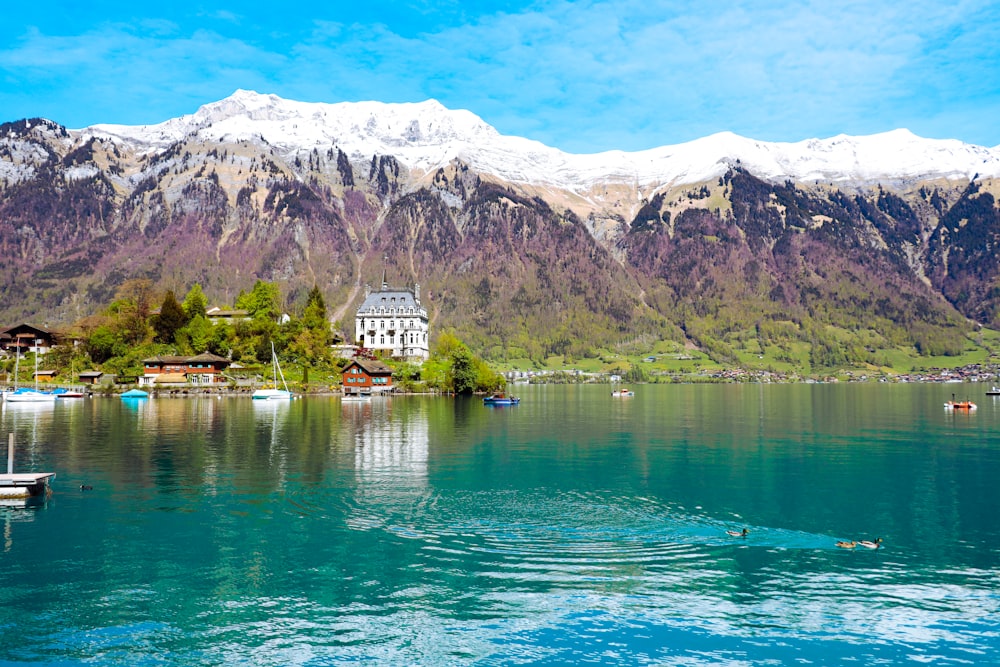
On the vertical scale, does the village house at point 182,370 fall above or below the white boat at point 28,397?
above

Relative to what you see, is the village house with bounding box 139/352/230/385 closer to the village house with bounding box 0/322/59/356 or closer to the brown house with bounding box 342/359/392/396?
the brown house with bounding box 342/359/392/396

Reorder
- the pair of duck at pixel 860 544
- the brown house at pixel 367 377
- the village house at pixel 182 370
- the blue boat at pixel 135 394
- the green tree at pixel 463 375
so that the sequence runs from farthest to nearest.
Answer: the brown house at pixel 367 377 → the green tree at pixel 463 375 → the village house at pixel 182 370 → the blue boat at pixel 135 394 → the pair of duck at pixel 860 544

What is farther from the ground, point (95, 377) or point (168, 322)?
point (168, 322)

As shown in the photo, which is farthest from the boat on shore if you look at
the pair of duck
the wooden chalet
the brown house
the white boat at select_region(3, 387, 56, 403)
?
the pair of duck

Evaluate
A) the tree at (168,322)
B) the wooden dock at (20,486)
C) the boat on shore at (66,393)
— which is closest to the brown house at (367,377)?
the tree at (168,322)

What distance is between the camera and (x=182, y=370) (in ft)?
575

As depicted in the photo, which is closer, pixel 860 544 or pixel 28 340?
pixel 860 544

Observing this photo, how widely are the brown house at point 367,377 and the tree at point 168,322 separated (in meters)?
43.4

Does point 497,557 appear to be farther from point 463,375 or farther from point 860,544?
point 463,375

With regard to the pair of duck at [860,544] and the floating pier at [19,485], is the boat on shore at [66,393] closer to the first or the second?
the floating pier at [19,485]

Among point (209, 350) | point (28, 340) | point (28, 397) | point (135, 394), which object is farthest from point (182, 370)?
point (28, 340)

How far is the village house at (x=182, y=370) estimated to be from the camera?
17400 centimetres

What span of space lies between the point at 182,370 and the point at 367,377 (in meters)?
41.4

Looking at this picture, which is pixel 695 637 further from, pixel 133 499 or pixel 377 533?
pixel 133 499
